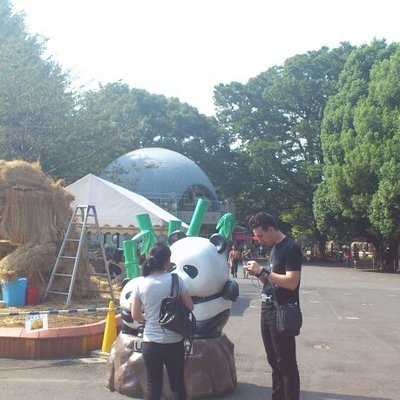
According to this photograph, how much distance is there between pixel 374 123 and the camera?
32750mm

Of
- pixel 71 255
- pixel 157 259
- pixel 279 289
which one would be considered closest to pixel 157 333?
pixel 157 259

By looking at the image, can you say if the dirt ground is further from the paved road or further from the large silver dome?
the large silver dome

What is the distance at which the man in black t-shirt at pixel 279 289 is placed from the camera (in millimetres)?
4832

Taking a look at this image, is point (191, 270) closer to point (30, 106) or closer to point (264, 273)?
point (264, 273)

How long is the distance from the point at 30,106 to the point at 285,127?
33429 mm

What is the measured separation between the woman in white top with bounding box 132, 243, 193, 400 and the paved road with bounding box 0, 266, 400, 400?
5.99 ft

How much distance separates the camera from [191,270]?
6.30 metres

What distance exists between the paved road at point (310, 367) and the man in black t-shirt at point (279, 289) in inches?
58.4

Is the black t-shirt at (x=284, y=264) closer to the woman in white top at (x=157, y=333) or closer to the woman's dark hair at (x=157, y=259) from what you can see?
the woman in white top at (x=157, y=333)

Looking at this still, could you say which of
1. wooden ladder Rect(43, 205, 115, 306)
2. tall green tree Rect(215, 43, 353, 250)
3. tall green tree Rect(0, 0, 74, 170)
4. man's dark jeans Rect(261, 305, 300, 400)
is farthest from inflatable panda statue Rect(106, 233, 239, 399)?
tall green tree Rect(215, 43, 353, 250)

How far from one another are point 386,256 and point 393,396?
32469 millimetres

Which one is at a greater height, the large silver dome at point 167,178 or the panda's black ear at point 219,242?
the large silver dome at point 167,178

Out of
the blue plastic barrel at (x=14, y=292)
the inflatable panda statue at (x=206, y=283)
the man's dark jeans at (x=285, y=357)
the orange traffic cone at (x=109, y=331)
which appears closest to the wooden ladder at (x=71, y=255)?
the blue plastic barrel at (x=14, y=292)

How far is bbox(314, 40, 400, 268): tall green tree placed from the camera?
102ft
